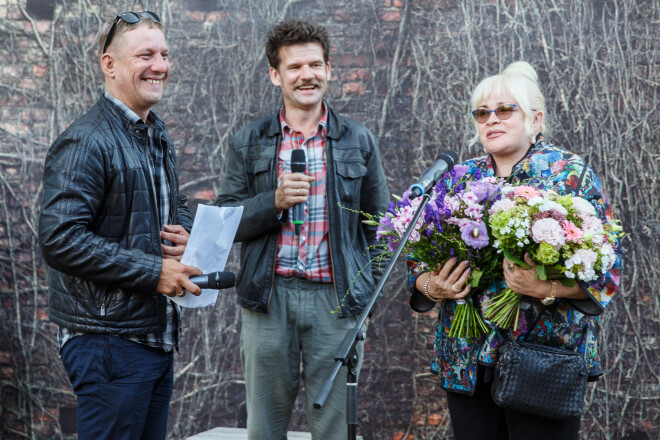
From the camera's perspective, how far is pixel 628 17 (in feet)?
13.8

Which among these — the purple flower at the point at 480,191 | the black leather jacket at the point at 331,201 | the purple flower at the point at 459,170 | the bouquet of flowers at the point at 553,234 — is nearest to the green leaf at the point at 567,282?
the bouquet of flowers at the point at 553,234

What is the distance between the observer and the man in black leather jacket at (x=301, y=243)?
3.17m

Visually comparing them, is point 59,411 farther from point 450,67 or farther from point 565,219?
point 565,219

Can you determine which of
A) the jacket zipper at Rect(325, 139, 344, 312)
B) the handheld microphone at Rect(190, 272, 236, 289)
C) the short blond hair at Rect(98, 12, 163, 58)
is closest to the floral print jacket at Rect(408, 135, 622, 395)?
the jacket zipper at Rect(325, 139, 344, 312)

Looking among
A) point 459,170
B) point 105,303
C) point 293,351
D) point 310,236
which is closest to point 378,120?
point 310,236

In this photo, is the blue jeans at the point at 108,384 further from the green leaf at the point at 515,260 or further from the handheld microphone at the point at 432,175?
the green leaf at the point at 515,260

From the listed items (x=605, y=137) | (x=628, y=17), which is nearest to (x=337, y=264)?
(x=605, y=137)

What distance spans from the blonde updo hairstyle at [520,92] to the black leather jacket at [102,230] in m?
1.30

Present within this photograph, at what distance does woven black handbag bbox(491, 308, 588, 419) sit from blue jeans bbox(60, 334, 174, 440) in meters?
1.27

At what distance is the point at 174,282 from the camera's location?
254cm

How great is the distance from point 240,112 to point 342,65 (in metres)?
0.72

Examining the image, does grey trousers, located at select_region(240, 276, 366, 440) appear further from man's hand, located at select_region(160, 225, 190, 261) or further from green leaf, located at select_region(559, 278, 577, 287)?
green leaf, located at select_region(559, 278, 577, 287)

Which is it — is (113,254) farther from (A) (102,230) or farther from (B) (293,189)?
(B) (293,189)

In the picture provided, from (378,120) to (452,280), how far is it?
2141 mm
